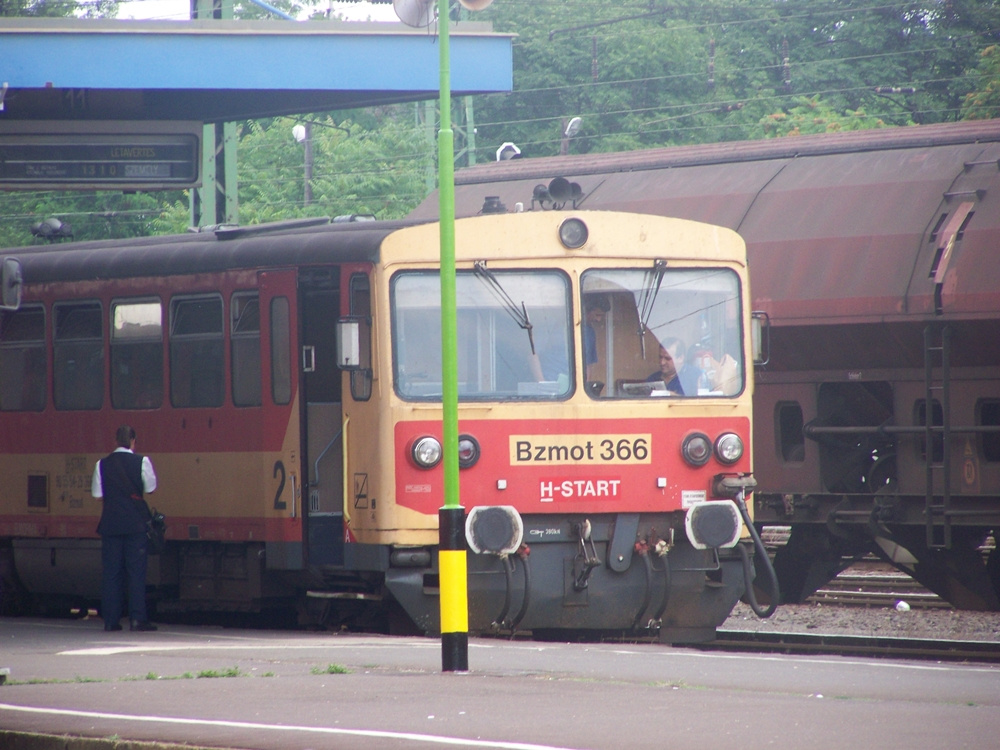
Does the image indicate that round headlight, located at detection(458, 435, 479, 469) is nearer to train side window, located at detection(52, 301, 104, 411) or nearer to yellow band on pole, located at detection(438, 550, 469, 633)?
yellow band on pole, located at detection(438, 550, 469, 633)

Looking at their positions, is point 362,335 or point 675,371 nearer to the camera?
point 362,335

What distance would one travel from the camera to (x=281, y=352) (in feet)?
40.4

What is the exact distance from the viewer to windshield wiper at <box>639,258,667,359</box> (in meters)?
11.9

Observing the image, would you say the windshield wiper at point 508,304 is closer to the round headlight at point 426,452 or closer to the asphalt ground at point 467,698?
the round headlight at point 426,452

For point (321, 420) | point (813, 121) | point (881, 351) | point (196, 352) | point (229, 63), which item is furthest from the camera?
point (813, 121)

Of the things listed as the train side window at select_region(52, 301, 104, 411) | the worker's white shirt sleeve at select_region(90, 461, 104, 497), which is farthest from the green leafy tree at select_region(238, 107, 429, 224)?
the worker's white shirt sleeve at select_region(90, 461, 104, 497)

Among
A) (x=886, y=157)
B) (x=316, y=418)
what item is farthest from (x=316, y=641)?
(x=886, y=157)

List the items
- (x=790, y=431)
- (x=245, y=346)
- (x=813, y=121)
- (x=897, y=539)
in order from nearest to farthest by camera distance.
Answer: (x=245, y=346) < (x=897, y=539) < (x=790, y=431) < (x=813, y=121)

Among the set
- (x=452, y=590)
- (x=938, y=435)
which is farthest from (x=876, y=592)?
(x=452, y=590)

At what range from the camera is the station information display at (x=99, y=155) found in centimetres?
1609

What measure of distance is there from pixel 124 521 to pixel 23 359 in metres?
2.54

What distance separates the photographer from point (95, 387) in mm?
13852

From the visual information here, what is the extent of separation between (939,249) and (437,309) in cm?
466

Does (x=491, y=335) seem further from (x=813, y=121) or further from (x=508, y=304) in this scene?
(x=813, y=121)
